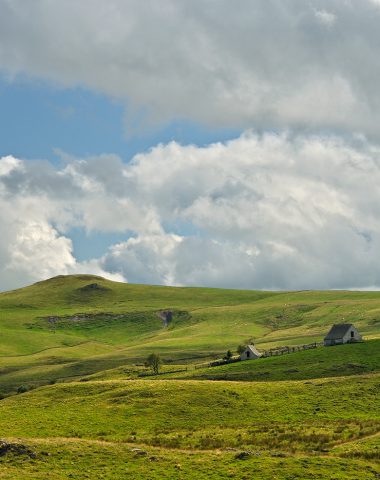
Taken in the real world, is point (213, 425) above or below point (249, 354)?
below

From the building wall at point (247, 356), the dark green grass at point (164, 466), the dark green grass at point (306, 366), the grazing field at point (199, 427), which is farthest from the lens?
the building wall at point (247, 356)

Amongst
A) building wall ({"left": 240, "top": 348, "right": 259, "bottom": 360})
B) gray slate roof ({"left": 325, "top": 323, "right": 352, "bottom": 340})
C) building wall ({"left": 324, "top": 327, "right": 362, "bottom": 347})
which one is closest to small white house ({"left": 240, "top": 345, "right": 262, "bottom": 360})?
building wall ({"left": 240, "top": 348, "right": 259, "bottom": 360})

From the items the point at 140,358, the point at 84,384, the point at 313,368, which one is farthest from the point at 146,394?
the point at 140,358

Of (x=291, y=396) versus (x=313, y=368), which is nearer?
(x=291, y=396)

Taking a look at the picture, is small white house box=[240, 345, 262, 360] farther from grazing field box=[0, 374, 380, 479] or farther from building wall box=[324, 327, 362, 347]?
grazing field box=[0, 374, 380, 479]

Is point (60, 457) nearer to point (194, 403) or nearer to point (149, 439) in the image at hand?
point (149, 439)

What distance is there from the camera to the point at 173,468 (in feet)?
151

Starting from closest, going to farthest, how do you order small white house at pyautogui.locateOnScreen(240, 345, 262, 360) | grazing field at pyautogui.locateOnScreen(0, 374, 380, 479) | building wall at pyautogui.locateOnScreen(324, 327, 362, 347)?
grazing field at pyautogui.locateOnScreen(0, 374, 380, 479), small white house at pyautogui.locateOnScreen(240, 345, 262, 360), building wall at pyautogui.locateOnScreen(324, 327, 362, 347)

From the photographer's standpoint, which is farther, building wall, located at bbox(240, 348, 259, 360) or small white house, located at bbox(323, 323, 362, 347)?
small white house, located at bbox(323, 323, 362, 347)

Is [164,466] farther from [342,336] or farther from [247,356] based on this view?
[342,336]

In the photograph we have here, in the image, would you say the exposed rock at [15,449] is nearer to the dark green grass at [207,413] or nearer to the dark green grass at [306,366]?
the dark green grass at [207,413]

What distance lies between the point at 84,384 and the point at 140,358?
3849 inches

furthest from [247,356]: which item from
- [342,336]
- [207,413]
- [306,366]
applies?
[207,413]

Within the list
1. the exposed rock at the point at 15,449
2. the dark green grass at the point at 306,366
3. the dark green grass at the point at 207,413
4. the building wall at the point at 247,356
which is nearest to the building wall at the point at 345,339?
the dark green grass at the point at 306,366
